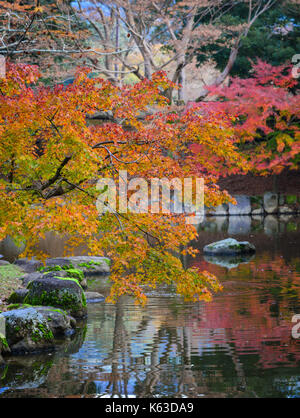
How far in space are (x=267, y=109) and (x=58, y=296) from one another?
64.4 feet

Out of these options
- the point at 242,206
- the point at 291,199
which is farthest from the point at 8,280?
the point at 291,199

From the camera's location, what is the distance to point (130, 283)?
8.77m

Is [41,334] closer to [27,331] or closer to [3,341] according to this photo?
[27,331]

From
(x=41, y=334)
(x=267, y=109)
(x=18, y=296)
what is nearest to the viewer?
(x=41, y=334)

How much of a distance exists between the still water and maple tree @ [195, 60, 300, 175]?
15552 millimetres

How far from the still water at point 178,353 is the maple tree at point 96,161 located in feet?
2.84

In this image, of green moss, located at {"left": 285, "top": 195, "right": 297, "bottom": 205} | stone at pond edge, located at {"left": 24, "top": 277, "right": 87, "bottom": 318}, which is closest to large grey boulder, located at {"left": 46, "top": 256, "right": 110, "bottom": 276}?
stone at pond edge, located at {"left": 24, "top": 277, "right": 87, "bottom": 318}

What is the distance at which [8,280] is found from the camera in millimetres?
13984

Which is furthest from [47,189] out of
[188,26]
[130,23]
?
[188,26]

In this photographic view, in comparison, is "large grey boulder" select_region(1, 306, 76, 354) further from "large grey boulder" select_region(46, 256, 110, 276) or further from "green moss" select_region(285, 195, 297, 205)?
"green moss" select_region(285, 195, 297, 205)

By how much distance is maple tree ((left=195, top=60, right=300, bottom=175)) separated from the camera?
88.7 ft

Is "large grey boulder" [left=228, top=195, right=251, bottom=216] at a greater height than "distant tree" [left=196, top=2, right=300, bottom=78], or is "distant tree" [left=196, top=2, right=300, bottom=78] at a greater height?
"distant tree" [left=196, top=2, right=300, bottom=78]

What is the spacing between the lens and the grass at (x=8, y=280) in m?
12.6

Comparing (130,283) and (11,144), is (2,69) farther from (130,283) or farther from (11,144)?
(130,283)
